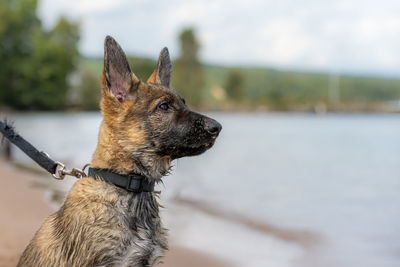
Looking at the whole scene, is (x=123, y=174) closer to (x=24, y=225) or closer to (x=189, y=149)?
(x=189, y=149)

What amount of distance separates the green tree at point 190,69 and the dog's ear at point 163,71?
98.8 meters

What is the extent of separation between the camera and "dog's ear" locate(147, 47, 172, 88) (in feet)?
16.3

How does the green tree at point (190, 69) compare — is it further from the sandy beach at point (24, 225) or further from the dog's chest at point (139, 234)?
the dog's chest at point (139, 234)

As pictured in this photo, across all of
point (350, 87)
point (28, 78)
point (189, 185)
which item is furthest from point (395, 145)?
point (350, 87)

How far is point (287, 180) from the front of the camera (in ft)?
56.9

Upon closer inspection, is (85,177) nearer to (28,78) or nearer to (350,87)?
(28,78)

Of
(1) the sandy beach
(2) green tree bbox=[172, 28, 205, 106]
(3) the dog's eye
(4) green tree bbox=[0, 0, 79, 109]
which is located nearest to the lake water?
(1) the sandy beach

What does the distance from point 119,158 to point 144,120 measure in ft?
1.29

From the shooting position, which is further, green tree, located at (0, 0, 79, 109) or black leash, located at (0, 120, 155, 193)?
green tree, located at (0, 0, 79, 109)

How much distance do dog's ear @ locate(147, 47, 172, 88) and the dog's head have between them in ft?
1.62

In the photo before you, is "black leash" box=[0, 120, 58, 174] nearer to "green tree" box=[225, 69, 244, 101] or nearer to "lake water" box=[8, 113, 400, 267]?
"lake water" box=[8, 113, 400, 267]

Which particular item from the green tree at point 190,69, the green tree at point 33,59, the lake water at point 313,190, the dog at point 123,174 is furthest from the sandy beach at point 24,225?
the green tree at point 190,69

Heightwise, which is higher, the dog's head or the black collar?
the dog's head

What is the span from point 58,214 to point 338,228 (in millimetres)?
7695
